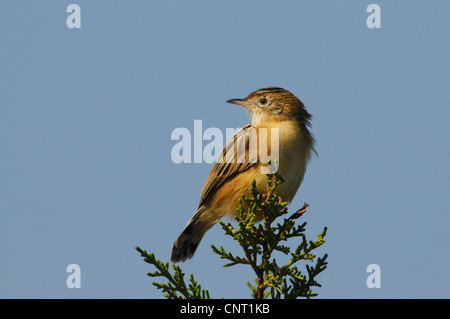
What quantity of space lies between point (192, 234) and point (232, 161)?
1117 mm

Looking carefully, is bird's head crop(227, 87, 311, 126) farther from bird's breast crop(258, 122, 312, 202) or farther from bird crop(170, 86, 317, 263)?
bird's breast crop(258, 122, 312, 202)

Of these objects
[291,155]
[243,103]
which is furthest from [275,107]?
[291,155]

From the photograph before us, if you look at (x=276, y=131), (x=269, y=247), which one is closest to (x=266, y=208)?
(x=269, y=247)

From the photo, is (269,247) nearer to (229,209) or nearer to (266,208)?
(266,208)

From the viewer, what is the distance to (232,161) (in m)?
6.51

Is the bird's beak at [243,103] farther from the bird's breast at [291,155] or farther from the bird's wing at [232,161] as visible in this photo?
the bird's breast at [291,155]

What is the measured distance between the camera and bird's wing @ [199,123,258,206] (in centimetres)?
639

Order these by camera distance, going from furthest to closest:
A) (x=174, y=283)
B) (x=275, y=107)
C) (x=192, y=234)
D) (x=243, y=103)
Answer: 1. (x=243, y=103)
2. (x=275, y=107)
3. (x=192, y=234)
4. (x=174, y=283)

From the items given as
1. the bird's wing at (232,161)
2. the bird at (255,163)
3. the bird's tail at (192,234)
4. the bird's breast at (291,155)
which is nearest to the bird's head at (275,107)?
the bird at (255,163)

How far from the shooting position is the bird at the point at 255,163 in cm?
630

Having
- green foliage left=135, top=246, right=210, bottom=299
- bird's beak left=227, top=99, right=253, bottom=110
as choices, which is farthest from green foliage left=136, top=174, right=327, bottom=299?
bird's beak left=227, top=99, right=253, bottom=110

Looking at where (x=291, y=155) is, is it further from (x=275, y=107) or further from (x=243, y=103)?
(x=243, y=103)

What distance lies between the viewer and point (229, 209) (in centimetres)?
652
